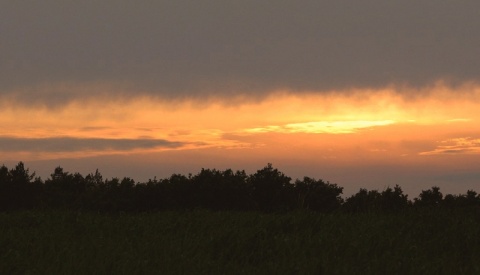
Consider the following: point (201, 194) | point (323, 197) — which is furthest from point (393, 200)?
point (201, 194)

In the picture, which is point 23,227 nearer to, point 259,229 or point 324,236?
point 259,229

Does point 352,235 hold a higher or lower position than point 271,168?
lower

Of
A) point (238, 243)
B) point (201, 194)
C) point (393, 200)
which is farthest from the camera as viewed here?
point (201, 194)

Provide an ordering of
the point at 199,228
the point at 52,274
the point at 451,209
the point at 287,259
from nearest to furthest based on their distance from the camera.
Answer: the point at 52,274, the point at 287,259, the point at 199,228, the point at 451,209

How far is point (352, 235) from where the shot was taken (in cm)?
1548

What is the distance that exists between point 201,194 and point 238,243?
40.9ft

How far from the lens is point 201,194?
2697 cm

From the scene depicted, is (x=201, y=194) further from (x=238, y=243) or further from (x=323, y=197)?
(x=238, y=243)

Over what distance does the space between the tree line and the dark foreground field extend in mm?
4193

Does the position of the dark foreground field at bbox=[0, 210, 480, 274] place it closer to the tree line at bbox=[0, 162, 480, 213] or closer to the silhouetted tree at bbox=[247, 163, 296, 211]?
the tree line at bbox=[0, 162, 480, 213]

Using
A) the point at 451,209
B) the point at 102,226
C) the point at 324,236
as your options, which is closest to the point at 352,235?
the point at 324,236

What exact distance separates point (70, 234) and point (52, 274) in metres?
3.94

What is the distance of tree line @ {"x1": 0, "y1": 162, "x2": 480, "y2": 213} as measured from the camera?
24.4 meters

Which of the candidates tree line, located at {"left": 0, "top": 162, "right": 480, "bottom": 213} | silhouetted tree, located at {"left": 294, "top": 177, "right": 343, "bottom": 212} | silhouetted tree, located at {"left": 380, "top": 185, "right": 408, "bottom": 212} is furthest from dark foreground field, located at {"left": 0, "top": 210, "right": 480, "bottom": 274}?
silhouetted tree, located at {"left": 294, "top": 177, "right": 343, "bottom": 212}
